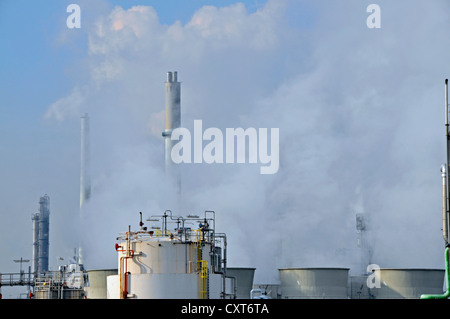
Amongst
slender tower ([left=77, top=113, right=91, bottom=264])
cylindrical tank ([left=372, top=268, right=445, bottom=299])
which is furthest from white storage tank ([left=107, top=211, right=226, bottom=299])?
slender tower ([left=77, top=113, right=91, bottom=264])

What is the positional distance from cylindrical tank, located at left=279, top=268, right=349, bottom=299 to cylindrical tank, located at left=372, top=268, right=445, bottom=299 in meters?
2.89

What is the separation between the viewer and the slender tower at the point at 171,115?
214ft

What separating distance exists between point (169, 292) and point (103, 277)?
58.7ft

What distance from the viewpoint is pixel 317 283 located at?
4931 centimetres

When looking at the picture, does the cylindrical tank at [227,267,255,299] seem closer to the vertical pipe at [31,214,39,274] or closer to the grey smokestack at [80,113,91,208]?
the grey smokestack at [80,113,91,208]

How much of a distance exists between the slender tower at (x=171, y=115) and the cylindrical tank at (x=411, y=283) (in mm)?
22381

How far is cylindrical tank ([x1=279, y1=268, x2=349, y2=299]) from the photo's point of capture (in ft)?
161

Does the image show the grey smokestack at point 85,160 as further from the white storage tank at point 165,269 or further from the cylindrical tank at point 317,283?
the white storage tank at point 165,269

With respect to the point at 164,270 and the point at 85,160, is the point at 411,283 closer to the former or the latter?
the point at 164,270

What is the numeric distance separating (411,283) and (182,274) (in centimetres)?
2442
